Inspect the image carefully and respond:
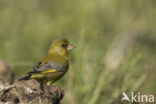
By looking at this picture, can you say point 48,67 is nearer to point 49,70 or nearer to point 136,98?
point 49,70

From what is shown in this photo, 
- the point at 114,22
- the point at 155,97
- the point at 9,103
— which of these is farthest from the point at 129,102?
the point at 114,22

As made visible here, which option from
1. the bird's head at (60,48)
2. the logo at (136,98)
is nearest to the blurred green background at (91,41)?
the logo at (136,98)

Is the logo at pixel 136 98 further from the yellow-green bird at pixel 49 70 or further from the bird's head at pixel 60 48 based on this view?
the bird's head at pixel 60 48

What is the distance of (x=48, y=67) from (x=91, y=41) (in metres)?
2.19

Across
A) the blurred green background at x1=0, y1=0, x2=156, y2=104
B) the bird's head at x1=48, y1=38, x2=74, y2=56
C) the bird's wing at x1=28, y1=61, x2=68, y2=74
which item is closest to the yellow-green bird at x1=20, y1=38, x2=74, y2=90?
the bird's wing at x1=28, y1=61, x2=68, y2=74

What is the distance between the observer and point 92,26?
1001 centimetres

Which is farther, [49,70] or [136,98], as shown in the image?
[49,70]

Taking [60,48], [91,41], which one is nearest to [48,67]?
[60,48]

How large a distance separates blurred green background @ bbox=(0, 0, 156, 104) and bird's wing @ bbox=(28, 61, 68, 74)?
0.76 metres

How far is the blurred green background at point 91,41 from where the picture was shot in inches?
234

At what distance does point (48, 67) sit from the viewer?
4926 mm

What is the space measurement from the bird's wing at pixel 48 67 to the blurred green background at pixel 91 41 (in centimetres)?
76

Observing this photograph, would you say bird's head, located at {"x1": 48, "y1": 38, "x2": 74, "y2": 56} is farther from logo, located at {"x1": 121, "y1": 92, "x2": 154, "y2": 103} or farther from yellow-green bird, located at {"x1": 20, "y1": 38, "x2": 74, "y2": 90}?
logo, located at {"x1": 121, "y1": 92, "x2": 154, "y2": 103}

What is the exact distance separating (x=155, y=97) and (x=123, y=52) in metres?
4.37
